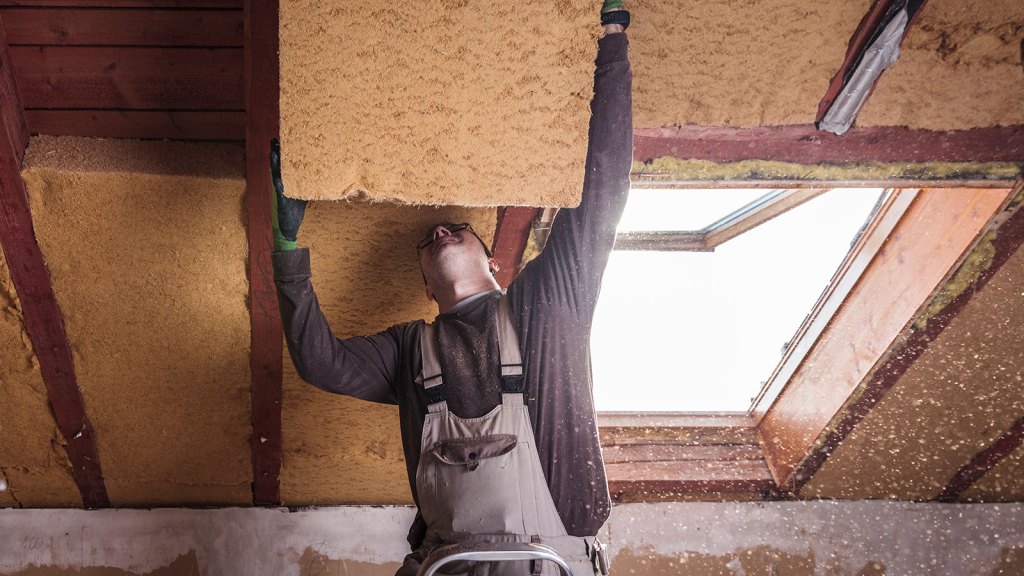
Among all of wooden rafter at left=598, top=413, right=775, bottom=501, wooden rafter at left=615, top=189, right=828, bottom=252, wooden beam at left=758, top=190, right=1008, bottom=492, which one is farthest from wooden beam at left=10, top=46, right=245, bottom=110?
wooden beam at left=758, top=190, right=1008, bottom=492

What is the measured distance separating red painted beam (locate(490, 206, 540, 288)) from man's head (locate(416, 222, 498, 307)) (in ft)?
0.30

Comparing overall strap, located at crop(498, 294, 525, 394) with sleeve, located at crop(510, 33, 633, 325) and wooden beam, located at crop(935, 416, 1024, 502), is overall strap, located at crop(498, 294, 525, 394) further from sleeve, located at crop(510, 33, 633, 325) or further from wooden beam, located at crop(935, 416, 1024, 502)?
wooden beam, located at crop(935, 416, 1024, 502)

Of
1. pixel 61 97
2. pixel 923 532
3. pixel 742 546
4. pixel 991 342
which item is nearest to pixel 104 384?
pixel 61 97

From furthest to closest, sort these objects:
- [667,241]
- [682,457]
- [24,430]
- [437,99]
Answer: [682,457]
[667,241]
[24,430]
[437,99]

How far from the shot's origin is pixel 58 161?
1.47m

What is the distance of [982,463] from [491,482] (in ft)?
6.58

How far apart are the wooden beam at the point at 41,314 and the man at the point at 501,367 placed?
66 centimetres

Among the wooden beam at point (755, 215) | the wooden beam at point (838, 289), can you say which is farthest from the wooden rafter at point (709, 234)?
the wooden beam at point (838, 289)

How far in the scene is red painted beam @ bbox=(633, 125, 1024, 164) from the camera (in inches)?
60.5

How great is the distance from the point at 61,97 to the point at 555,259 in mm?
1167

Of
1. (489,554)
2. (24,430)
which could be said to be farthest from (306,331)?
(24,430)

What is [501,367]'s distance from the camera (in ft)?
4.74

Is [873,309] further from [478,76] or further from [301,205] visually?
[301,205]

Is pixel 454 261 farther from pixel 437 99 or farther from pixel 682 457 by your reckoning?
pixel 682 457
